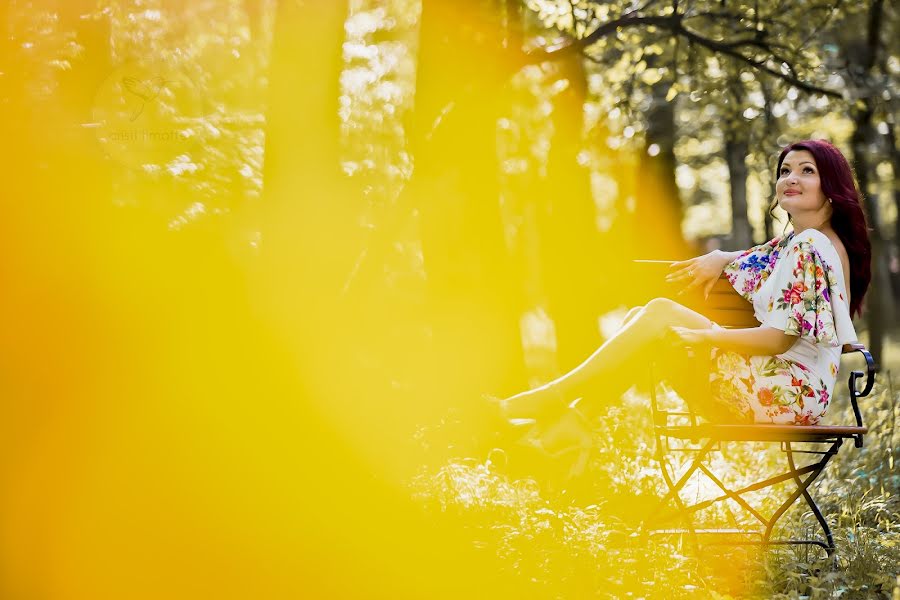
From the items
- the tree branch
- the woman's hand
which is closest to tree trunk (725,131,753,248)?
the tree branch

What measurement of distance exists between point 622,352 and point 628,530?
3.35 feet

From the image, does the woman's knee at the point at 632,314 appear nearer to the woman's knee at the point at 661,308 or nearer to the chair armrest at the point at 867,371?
the woman's knee at the point at 661,308

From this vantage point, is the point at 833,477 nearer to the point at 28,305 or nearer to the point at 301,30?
the point at 301,30

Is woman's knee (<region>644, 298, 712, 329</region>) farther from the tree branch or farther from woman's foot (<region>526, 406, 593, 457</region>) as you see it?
the tree branch

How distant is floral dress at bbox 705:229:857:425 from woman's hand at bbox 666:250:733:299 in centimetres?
38

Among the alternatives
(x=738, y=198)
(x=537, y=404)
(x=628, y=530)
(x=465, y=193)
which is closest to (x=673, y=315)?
(x=537, y=404)

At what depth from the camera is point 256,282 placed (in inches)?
204

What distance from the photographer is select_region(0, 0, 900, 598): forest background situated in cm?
423

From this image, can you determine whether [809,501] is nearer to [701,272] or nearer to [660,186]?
[701,272]

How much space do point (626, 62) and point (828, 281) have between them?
6353 millimetres

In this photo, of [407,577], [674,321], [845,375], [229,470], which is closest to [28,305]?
[229,470]

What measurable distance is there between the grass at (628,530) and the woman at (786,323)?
0.56 metres

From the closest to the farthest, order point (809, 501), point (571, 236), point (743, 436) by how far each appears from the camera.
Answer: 1. point (743, 436)
2. point (809, 501)
3. point (571, 236)

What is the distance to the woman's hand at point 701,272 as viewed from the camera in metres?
5.43
